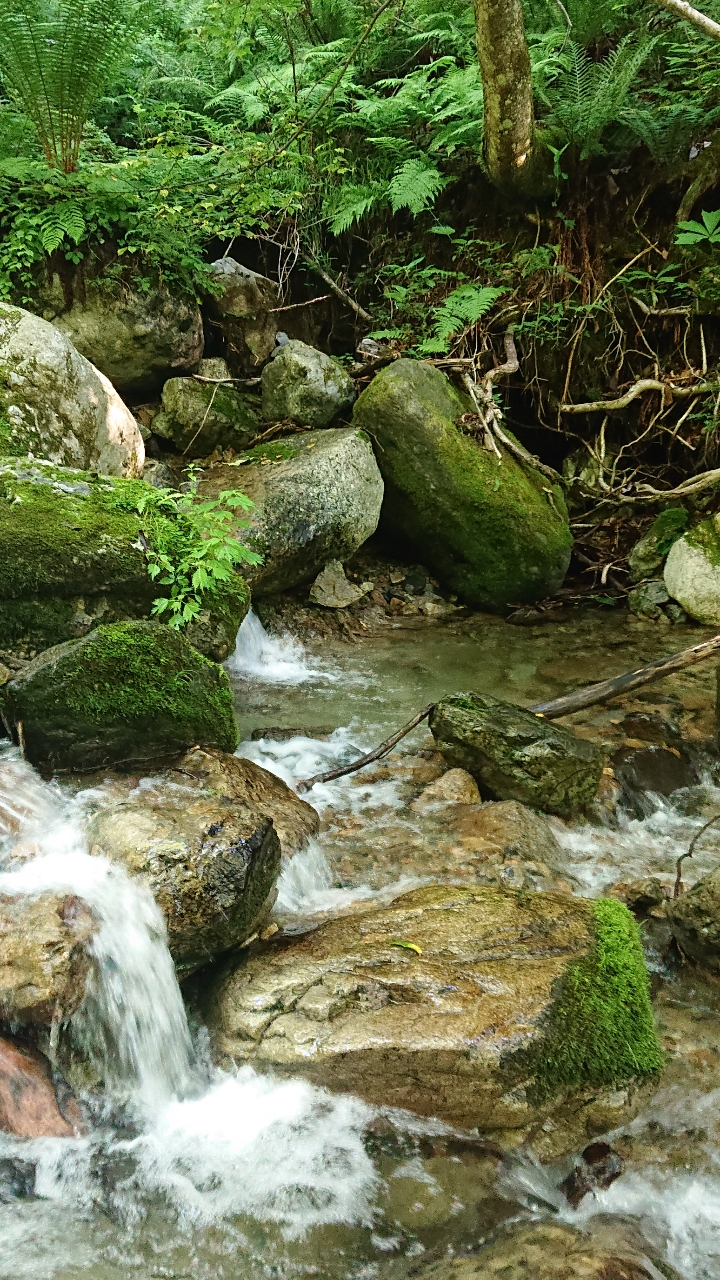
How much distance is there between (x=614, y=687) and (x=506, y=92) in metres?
5.78

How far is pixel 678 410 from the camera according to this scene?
7770 mm

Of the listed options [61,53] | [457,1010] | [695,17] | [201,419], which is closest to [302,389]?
[201,419]

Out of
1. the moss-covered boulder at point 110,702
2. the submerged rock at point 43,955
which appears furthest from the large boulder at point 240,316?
the submerged rock at point 43,955

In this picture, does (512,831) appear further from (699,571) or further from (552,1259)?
(699,571)

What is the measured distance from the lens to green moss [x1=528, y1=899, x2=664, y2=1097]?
232 cm

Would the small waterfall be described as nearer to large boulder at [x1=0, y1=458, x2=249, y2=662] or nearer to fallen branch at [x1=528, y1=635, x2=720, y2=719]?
large boulder at [x1=0, y1=458, x2=249, y2=662]

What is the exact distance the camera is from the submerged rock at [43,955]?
7.61 feet

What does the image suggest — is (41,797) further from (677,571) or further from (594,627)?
(677,571)

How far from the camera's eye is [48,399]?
481 cm

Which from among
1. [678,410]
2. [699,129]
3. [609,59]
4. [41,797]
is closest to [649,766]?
[41,797]

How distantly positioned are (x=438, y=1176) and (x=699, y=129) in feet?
28.4

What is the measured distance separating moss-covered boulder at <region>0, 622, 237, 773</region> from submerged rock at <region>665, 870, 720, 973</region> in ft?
7.64

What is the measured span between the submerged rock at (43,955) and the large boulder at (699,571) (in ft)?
18.8

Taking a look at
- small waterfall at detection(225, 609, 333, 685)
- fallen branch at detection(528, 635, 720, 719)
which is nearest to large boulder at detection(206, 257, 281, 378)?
small waterfall at detection(225, 609, 333, 685)
